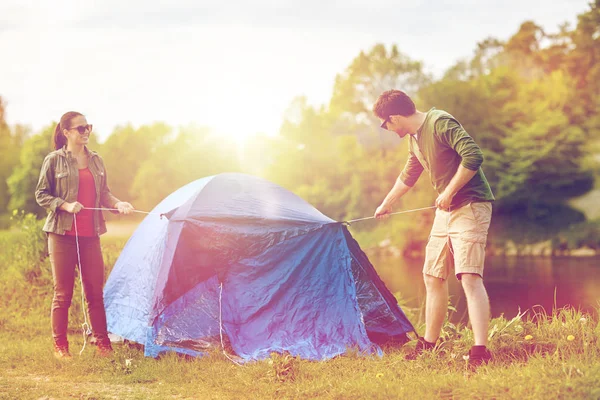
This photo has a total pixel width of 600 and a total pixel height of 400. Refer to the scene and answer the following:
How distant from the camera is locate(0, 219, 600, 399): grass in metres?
3.31

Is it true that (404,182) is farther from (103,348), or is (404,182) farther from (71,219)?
(103,348)

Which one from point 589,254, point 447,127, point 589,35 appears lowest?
point 589,254

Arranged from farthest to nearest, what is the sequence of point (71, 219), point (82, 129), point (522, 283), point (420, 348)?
point (522, 283) → point (82, 129) → point (71, 219) → point (420, 348)

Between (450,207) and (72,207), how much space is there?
2616 millimetres

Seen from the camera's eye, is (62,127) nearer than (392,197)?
No

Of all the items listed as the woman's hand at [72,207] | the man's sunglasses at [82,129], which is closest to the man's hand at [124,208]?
the woman's hand at [72,207]

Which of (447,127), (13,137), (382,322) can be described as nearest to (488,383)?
(447,127)

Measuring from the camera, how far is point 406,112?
4043mm

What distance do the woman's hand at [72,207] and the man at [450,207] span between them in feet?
7.21

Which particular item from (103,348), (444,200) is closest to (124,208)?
(103,348)

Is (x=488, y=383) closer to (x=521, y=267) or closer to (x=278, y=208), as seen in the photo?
(x=278, y=208)

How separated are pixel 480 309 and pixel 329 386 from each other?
1.01m

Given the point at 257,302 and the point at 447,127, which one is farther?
the point at 257,302

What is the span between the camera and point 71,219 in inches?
180
